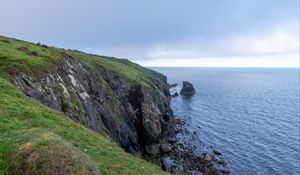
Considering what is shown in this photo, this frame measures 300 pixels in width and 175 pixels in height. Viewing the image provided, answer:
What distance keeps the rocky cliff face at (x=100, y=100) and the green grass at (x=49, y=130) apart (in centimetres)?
1072

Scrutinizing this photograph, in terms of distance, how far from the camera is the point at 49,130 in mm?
24625

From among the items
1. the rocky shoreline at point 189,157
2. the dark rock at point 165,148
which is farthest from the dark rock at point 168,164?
the dark rock at point 165,148

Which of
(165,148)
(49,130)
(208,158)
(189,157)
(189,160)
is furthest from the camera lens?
(165,148)

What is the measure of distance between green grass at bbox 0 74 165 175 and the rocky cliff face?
10.7 m

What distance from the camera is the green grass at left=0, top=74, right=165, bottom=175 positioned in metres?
18.8

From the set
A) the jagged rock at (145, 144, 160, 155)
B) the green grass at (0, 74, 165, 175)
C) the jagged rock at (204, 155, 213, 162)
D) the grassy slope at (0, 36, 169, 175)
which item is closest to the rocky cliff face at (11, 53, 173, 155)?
the jagged rock at (145, 144, 160, 155)

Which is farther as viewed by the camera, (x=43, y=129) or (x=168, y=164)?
(x=168, y=164)

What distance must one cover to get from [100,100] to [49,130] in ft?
131

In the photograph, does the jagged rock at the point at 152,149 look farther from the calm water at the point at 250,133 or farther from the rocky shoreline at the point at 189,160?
the calm water at the point at 250,133

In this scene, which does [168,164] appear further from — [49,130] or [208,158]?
[49,130]

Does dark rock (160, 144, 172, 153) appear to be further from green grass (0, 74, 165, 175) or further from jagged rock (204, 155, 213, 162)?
green grass (0, 74, 165, 175)

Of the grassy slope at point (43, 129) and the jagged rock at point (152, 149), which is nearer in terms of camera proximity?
the grassy slope at point (43, 129)

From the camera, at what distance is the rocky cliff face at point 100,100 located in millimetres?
43903

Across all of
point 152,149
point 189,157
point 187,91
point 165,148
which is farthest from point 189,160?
point 187,91
